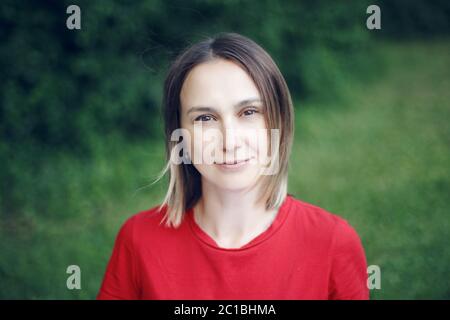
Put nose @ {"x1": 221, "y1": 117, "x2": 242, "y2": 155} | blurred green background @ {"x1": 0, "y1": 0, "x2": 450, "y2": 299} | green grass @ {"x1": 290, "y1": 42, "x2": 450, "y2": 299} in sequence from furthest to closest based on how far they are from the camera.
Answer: blurred green background @ {"x1": 0, "y1": 0, "x2": 450, "y2": 299}, green grass @ {"x1": 290, "y1": 42, "x2": 450, "y2": 299}, nose @ {"x1": 221, "y1": 117, "x2": 242, "y2": 155}

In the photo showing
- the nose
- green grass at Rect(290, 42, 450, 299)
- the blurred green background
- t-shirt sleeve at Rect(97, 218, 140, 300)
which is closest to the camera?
the nose

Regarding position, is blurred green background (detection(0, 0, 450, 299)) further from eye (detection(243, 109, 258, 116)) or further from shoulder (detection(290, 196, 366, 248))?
eye (detection(243, 109, 258, 116))

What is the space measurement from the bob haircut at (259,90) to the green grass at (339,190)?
109 cm

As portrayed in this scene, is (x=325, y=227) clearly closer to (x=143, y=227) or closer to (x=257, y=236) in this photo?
(x=257, y=236)

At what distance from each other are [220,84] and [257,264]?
0.51m

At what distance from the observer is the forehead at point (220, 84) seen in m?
1.38

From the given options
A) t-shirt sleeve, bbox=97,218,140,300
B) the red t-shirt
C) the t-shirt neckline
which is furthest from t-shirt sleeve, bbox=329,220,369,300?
t-shirt sleeve, bbox=97,218,140,300

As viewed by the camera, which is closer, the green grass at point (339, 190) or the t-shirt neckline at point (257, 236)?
the t-shirt neckline at point (257, 236)

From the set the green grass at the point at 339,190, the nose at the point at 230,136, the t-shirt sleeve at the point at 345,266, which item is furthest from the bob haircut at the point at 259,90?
the green grass at the point at 339,190

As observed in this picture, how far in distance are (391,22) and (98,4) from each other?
2289 millimetres

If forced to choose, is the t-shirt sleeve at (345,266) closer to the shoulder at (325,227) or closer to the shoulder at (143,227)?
the shoulder at (325,227)

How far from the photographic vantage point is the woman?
1398mm

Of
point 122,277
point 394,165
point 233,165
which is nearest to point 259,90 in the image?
point 233,165
